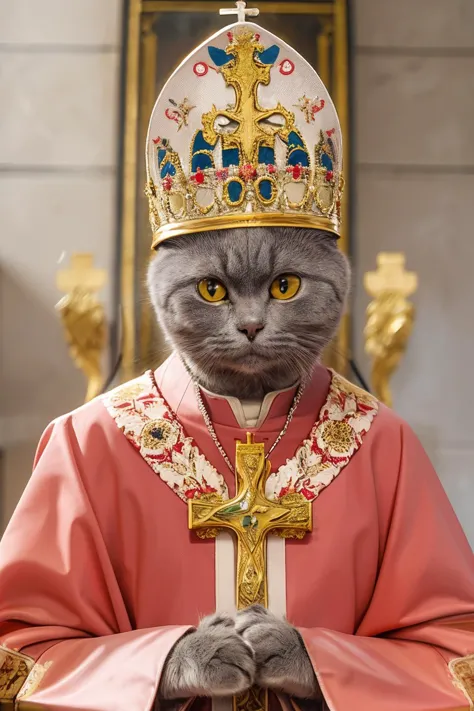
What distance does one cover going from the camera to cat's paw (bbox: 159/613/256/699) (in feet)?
3.52

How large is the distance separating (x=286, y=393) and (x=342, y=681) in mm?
382

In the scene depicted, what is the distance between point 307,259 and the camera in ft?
4.13

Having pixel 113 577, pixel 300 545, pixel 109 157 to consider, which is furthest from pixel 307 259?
pixel 109 157

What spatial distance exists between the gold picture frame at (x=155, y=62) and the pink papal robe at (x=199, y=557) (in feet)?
3.96

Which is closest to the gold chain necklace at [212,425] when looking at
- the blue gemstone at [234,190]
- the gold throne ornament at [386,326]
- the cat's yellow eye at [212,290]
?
the cat's yellow eye at [212,290]

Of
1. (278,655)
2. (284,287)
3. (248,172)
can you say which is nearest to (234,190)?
(248,172)

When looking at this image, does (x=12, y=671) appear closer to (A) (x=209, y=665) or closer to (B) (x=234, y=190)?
(A) (x=209, y=665)

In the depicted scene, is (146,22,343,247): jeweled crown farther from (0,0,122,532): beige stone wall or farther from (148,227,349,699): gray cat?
(0,0,122,532): beige stone wall

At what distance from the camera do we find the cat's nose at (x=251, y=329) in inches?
47.3

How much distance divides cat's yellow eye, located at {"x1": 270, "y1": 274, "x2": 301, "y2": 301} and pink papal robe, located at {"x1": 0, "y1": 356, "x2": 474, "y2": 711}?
0.15 metres

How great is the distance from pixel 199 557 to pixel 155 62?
5.60ft

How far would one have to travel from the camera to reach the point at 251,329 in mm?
1202

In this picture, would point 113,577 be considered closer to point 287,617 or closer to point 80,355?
point 287,617

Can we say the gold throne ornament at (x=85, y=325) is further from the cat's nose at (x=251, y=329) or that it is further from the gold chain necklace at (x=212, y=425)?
the cat's nose at (x=251, y=329)
